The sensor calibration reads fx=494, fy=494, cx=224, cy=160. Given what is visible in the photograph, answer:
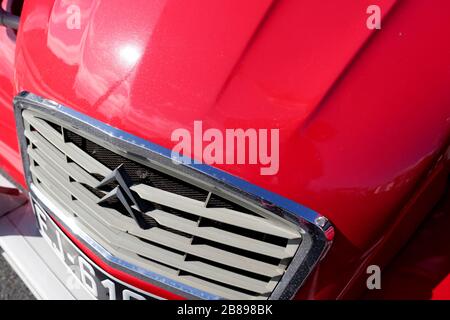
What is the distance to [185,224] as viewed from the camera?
130cm

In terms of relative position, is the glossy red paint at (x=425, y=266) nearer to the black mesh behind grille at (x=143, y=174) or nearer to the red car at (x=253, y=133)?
the red car at (x=253, y=133)

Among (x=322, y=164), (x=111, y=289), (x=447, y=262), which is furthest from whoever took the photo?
(x=111, y=289)

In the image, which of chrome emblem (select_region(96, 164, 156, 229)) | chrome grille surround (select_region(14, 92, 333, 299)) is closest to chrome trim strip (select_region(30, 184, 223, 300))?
chrome grille surround (select_region(14, 92, 333, 299))

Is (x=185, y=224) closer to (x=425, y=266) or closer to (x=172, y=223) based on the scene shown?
(x=172, y=223)

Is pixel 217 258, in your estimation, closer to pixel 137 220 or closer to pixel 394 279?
pixel 137 220

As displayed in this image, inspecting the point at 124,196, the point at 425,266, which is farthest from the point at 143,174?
the point at 425,266

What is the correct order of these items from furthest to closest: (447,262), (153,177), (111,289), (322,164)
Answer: (111,289) → (447,262) → (153,177) → (322,164)

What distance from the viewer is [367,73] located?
1183 millimetres

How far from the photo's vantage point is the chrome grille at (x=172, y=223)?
1230mm

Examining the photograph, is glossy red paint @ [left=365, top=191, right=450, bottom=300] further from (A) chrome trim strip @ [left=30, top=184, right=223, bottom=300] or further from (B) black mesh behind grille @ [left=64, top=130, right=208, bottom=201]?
(B) black mesh behind grille @ [left=64, top=130, right=208, bottom=201]

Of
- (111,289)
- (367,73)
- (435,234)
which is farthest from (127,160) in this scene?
(435,234)

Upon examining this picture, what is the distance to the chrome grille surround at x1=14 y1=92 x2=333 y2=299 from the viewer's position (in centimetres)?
118

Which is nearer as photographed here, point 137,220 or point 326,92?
point 326,92
